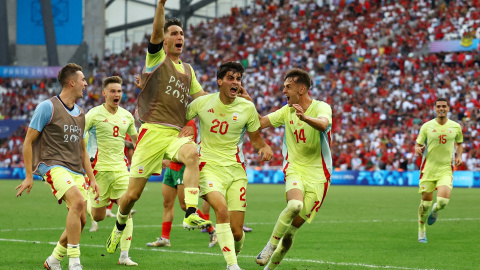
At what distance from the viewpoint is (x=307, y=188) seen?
9.46 metres

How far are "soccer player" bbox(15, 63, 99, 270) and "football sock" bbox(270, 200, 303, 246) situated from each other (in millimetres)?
2379

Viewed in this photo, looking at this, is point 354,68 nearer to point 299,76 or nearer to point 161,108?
point 299,76

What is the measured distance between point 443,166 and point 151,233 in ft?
19.7

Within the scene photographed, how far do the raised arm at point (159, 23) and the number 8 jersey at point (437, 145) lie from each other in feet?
24.0

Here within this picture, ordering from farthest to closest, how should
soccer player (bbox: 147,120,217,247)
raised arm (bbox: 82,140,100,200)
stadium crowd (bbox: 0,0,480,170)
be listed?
stadium crowd (bbox: 0,0,480,170), soccer player (bbox: 147,120,217,247), raised arm (bbox: 82,140,100,200)

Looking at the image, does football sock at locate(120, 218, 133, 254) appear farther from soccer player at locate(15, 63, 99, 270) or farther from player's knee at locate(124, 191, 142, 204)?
soccer player at locate(15, 63, 99, 270)

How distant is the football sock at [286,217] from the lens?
9.09 metres

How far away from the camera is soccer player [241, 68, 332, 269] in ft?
30.4

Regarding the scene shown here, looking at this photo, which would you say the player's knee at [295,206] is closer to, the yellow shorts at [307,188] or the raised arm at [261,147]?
the yellow shorts at [307,188]

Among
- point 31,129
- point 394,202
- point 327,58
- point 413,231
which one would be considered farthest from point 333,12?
point 31,129

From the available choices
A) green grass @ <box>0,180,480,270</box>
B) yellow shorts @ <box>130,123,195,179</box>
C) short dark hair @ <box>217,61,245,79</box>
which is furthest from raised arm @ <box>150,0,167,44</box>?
green grass @ <box>0,180,480,270</box>

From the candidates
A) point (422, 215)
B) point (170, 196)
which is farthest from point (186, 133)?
point (422, 215)

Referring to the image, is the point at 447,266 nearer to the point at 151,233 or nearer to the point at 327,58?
the point at 151,233

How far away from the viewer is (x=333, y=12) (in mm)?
45281
